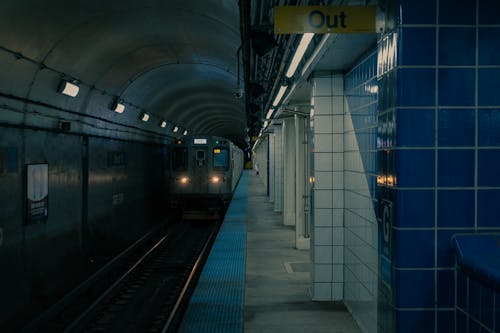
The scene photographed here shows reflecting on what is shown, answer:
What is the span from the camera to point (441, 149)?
11.3ft

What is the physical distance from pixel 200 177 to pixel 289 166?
4439mm

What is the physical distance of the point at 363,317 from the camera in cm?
590

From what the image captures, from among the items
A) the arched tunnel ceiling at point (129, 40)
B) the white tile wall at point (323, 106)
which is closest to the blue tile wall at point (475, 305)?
the white tile wall at point (323, 106)

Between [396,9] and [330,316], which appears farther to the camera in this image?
[330,316]

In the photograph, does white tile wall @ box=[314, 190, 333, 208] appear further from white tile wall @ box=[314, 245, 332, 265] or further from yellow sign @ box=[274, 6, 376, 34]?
yellow sign @ box=[274, 6, 376, 34]

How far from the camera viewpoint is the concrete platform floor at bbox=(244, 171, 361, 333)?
6.16 meters

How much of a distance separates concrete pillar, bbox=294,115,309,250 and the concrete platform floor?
1.12 ft

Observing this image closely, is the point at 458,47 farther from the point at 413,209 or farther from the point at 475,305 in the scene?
the point at 475,305

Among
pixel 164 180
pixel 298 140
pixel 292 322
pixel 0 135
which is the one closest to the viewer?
pixel 292 322

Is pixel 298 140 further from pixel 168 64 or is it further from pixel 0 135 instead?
pixel 0 135

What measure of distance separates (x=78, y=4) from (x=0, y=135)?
2.06 meters

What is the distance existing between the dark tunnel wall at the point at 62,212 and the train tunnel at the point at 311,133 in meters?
0.04

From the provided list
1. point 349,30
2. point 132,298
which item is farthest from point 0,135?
point 349,30

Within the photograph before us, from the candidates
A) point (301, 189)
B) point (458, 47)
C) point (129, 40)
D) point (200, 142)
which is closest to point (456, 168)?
point (458, 47)
